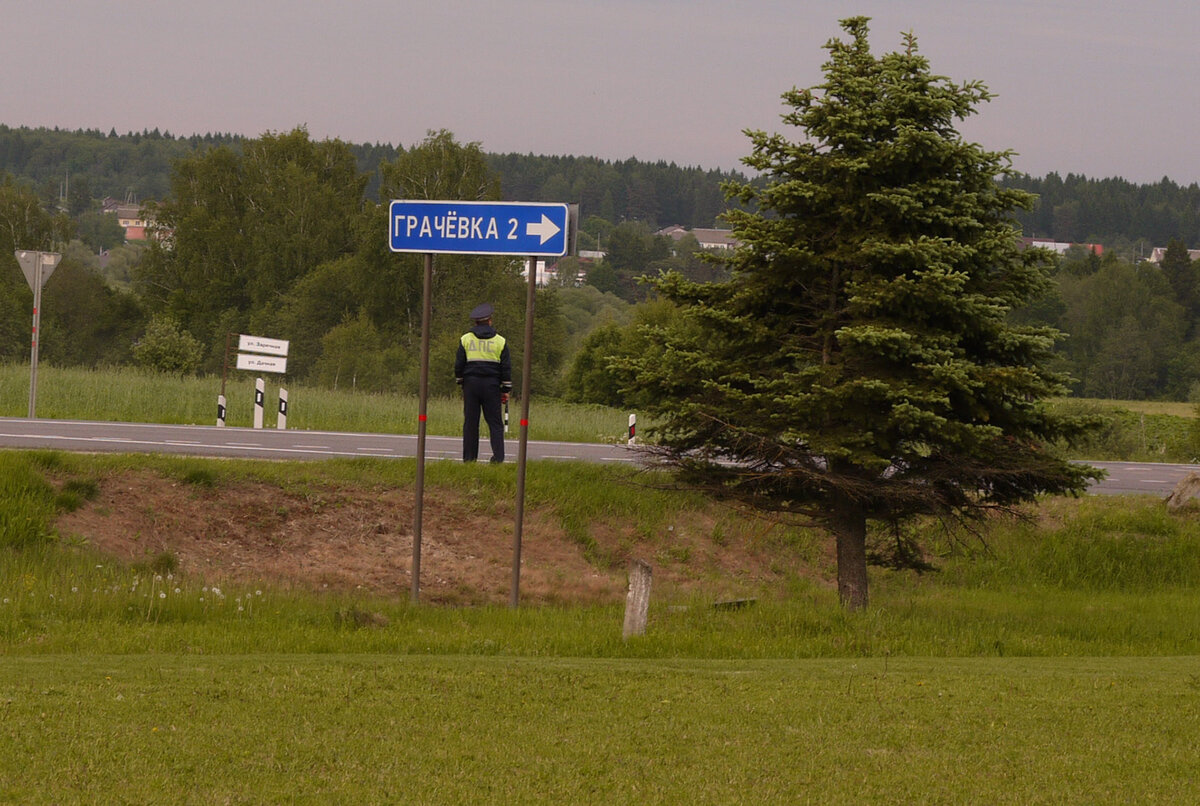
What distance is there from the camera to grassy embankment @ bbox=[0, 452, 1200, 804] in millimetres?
5578

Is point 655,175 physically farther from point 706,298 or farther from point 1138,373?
point 706,298

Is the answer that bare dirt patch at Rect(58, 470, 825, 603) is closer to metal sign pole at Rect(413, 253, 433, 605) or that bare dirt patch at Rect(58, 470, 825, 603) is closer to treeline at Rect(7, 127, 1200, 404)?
metal sign pole at Rect(413, 253, 433, 605)

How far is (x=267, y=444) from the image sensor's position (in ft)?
64.5

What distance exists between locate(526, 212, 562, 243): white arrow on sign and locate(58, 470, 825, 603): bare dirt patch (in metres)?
4.41

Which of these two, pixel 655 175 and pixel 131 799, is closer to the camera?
pixel 131 799

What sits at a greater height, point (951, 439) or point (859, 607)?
point (951, 439)

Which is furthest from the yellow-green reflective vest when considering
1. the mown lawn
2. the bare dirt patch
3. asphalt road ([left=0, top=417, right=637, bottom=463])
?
the mown lawn

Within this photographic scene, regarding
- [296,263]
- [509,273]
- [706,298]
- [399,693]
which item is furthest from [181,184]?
[399,693]

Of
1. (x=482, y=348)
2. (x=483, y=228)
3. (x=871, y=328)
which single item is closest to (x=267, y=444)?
(x=482, y=348)

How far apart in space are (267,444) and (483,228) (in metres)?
9.95

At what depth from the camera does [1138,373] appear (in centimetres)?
8400

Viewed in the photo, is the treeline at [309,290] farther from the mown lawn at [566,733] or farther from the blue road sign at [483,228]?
the mown lawn at [566,733]

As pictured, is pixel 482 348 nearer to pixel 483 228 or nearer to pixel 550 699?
pixel 483 228

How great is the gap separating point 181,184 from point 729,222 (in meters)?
57.1
